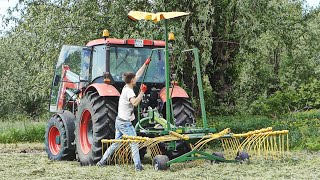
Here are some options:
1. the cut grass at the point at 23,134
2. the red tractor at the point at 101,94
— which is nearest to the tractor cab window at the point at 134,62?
the red tractor at the point at 101,94

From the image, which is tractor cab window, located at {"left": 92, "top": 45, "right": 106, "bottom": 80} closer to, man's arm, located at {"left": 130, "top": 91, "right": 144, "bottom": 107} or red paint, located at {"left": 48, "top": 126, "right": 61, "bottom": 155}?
man's arm, located at {"left": 130, "top": 91, "right": 144, "bottom": 107}

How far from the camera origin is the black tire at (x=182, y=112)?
386 inches

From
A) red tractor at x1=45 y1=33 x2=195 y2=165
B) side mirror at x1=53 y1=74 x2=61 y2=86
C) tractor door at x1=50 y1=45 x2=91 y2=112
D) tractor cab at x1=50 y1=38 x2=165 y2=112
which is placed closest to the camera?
red tractor at x1=45 y1=33 x2=195 y2=165

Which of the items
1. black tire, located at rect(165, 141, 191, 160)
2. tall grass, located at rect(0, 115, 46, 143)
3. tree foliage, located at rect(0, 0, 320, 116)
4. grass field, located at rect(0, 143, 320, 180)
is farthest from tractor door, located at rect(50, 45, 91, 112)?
tall grass, located at rect(0, 115, 46, 143)

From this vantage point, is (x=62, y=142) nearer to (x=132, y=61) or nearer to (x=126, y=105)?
(x=132, y=61)

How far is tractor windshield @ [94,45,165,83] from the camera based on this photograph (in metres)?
10.0

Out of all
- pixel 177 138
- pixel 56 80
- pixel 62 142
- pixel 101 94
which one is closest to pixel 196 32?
pixel 56 80

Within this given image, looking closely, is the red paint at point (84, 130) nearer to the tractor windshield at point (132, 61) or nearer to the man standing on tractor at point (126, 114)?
the tractor windshield at point (132, 61)

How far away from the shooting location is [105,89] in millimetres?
9500

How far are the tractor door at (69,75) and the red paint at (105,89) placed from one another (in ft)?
2.63

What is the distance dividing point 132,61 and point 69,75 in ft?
6.05

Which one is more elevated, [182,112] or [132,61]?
[132,61]

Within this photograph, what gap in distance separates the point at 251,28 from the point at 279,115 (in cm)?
377

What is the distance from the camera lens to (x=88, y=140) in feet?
33.3
